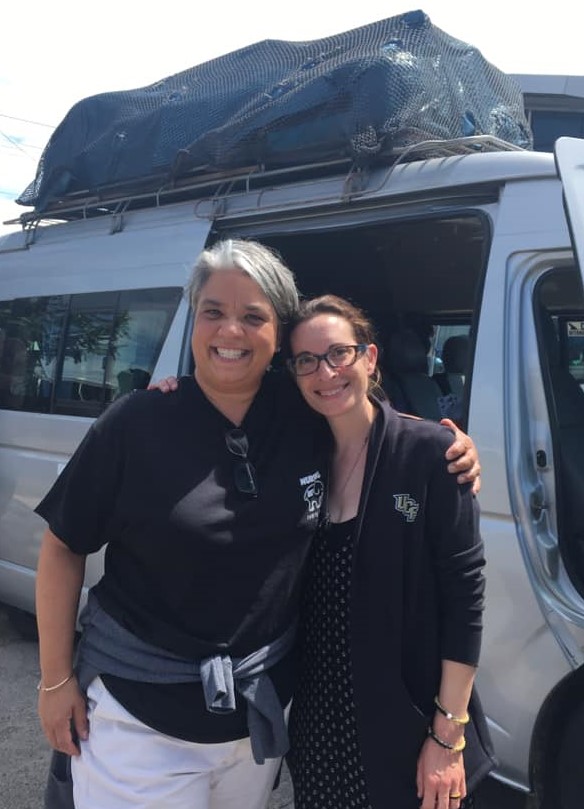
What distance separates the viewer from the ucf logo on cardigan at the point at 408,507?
4.96 feet

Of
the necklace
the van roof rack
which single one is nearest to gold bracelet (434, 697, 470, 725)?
the necklace

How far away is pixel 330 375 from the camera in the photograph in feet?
5.35

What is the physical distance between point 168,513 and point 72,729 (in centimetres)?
55

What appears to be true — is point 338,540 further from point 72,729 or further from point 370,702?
point 72,729

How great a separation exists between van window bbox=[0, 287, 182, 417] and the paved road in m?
1.27

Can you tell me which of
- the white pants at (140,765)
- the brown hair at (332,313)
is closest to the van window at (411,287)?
the brown hair at (332,313)

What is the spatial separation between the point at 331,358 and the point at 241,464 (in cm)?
31

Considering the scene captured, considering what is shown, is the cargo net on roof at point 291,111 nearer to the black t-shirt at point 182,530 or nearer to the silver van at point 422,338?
the silver van at point 422,338

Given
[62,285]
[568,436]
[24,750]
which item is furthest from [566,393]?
[24,750]

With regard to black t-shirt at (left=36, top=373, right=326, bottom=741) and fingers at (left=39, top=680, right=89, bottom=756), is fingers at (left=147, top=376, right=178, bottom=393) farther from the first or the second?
fingers at (left=39, top=680, right=89, bottom=756)

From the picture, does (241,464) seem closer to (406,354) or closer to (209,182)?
(209,182)

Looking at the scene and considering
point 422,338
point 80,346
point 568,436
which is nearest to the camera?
point 568,436

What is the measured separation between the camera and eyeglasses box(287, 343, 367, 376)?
1.64 meters

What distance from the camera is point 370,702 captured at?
1.54 m
